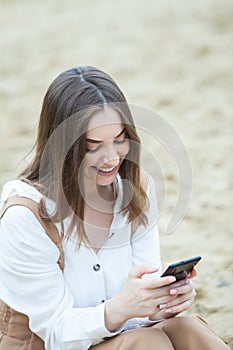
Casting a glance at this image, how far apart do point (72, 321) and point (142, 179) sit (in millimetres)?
471

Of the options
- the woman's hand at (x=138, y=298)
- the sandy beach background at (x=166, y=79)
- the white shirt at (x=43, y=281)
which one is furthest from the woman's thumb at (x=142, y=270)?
the sandy beach background at (x=166, y=79)

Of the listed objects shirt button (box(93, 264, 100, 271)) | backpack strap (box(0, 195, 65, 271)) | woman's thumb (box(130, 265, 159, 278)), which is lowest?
shirt button (box(93, 264, 100, 271))

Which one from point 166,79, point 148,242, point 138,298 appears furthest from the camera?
point 166,79

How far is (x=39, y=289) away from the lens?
204 centimetres

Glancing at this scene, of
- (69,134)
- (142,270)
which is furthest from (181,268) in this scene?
(69,134)

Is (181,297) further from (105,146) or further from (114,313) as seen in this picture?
(105,146)

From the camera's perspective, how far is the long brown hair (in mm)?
1999

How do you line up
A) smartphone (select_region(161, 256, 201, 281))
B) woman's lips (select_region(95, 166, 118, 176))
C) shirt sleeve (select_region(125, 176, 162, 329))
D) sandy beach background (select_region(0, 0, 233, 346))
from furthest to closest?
sandy beach background (select_region(0, 0, 233, 346))
shirt sleeve (select_region(125, 176, 162, 329))
woman's lips (select_region(95, 166, 118, 176))
smartphone (select_region(161, 256, 201, 281))

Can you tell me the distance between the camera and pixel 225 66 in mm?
5188

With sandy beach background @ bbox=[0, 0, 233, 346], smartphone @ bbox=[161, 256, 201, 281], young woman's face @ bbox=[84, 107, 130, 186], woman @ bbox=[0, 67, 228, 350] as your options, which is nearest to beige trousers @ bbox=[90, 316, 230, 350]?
woman @ bbox=[0, 67, 228, 350]

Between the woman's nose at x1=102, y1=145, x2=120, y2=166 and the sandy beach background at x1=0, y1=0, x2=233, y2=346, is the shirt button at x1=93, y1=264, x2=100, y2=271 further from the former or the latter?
the sandy beach background at x1=0, y1=0, x2=233, y2=346

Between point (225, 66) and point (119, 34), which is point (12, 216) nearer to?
point (225, 66)

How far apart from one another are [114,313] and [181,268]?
195 millimetres

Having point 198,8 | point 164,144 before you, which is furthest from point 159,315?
point 198,8
